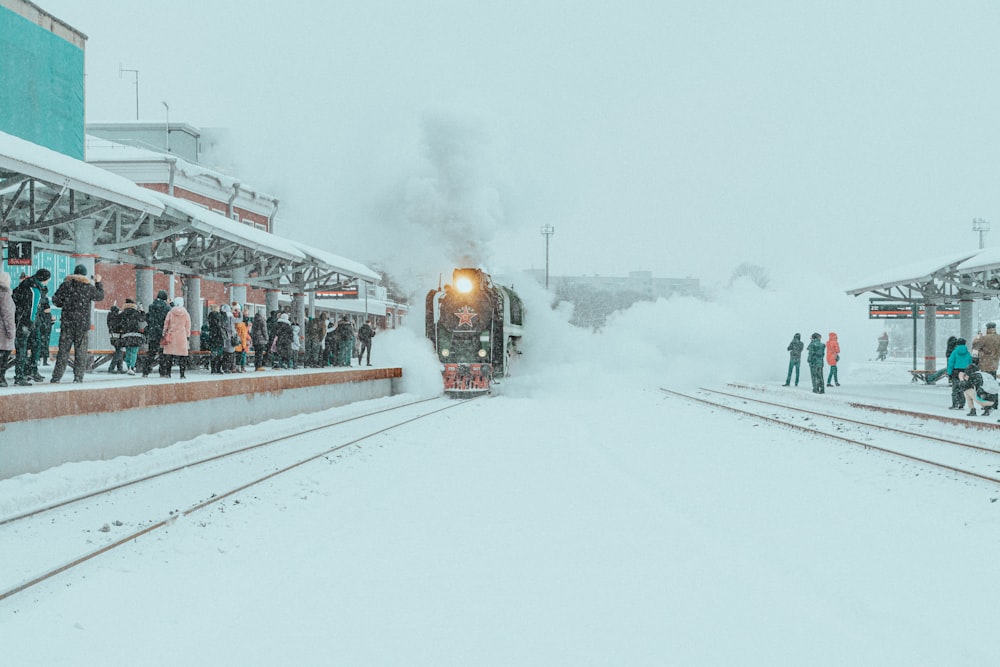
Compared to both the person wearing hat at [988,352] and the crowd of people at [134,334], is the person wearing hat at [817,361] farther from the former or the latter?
the crowd of people at [134,334]

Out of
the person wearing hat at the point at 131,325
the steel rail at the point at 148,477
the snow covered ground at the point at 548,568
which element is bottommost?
the steel rail at the point at 148,477

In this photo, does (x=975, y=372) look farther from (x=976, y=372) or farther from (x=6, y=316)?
(x=6, y=316)

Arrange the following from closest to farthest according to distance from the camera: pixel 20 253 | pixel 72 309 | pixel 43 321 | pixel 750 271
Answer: pixel 72 309, pixel 43 321, pixel 20 253, pixel 750 271

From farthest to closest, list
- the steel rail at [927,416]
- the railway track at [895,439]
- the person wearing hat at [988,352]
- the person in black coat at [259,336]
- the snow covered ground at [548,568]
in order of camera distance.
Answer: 1. the person in black coat at [259,336]
2. the person wearing hat at [988,352]
3. the steel rail at [927,416]
4. the railway track at [895,439]
5. the snow covered ground at [548,568]

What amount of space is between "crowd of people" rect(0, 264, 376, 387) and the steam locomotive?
292cm

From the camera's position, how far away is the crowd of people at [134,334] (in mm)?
10375

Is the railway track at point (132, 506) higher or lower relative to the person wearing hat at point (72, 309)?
lower

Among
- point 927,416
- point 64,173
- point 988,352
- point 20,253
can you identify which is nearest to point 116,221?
point 20,253

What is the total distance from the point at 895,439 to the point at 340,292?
16.2 meters

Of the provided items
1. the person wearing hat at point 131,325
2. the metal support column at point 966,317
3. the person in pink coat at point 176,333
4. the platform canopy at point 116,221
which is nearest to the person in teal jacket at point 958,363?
the metal support column at point 966,317

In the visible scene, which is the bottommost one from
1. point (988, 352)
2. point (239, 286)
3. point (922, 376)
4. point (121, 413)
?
point (922, 376)

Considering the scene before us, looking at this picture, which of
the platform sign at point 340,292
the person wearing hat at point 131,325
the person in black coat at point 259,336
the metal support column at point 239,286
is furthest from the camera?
the platform sign at point 340,292

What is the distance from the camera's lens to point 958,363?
47.7 feet

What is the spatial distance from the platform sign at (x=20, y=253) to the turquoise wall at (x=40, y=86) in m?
7.47
